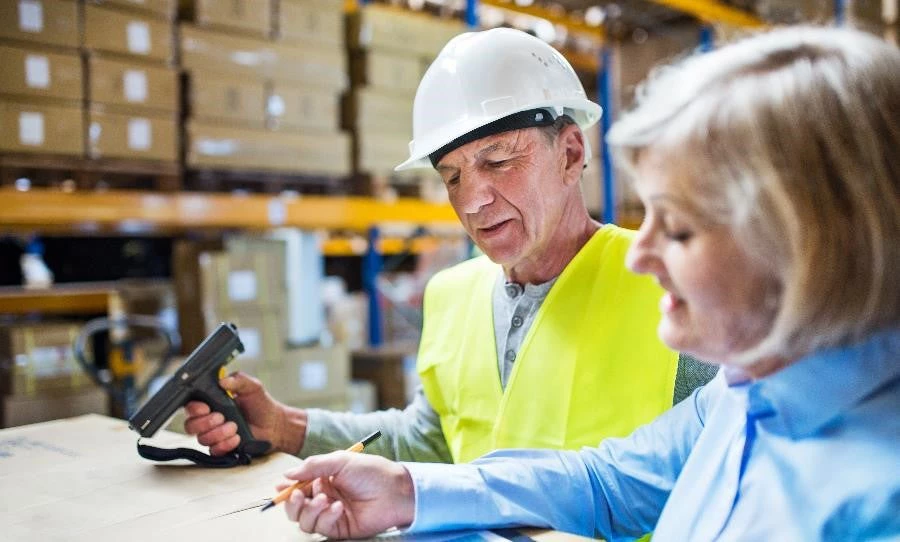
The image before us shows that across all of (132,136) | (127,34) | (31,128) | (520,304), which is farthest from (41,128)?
(520,304)

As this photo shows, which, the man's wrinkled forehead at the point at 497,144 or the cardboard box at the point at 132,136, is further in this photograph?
the cardboard box at the point at 132,136

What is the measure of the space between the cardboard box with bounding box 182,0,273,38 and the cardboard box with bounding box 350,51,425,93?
75 cm

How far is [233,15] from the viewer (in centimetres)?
439

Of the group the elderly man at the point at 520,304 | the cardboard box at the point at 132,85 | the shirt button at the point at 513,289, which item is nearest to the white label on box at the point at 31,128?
the cardboard box at the point at 132,85

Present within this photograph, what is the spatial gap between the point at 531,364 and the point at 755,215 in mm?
959

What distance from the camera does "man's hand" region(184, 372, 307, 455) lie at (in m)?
1.64

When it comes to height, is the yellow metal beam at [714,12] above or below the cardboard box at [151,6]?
above

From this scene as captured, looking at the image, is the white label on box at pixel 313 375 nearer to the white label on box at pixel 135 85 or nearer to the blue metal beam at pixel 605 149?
the white label on box at pixel 135 85

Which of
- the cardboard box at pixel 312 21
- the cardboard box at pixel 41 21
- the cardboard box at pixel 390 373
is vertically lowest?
the cardboard box at pixel 390 373

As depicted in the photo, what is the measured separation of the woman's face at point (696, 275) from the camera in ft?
2.84

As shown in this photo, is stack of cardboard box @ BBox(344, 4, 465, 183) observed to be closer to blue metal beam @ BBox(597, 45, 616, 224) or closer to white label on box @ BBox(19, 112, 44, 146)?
→ white label on box @ BBox(19, 112, 44, 146)

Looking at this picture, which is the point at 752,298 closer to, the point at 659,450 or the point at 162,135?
the point at 659,450

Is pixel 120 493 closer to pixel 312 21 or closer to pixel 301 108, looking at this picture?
pixel 301 108

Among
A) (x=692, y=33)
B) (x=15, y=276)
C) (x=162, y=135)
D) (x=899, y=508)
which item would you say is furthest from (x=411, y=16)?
(x=899, y=508)
